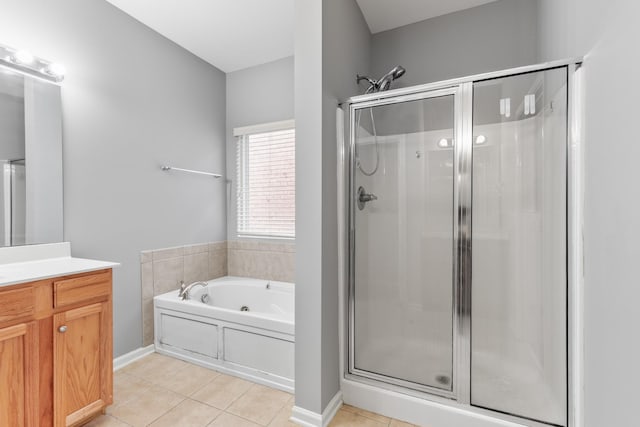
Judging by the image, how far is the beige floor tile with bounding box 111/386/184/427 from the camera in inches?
66.2

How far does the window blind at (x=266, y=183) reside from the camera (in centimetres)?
300

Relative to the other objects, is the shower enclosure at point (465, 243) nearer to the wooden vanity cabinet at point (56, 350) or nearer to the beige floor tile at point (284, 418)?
the beige floor tile at point (284, 418)

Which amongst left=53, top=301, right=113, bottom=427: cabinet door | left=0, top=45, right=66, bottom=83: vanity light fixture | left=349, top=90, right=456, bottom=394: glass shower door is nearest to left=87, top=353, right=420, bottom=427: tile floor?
left=53, top=301, right=113, bottom=427: cabinet door

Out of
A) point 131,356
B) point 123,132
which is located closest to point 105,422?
point 131,356

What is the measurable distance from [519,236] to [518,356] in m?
0.59

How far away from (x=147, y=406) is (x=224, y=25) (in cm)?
280

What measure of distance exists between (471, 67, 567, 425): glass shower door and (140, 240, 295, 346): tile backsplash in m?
1.82

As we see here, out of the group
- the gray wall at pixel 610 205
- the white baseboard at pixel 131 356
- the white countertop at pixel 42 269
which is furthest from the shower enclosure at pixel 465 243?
the white baseboard at pixel 131 356

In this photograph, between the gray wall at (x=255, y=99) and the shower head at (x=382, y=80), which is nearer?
the shower head at (x=382, y=80)

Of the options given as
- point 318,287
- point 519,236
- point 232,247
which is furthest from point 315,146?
point 232,247

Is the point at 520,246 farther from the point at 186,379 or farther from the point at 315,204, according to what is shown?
the point at 186,379

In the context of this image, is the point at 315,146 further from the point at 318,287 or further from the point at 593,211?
the point at 593,211

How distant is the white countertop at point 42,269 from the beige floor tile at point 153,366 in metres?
0.94

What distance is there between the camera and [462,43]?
231 centimetres
